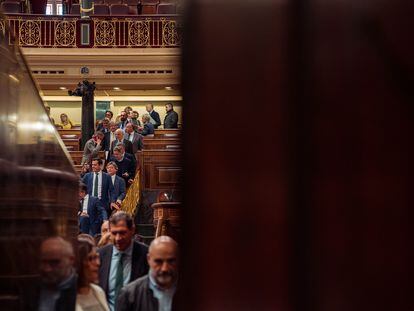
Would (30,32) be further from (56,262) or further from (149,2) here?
(56,262)

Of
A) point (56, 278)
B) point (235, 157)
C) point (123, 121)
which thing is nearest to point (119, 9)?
point (123, 121)

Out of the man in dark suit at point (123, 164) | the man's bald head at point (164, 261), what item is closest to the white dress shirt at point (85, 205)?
the man in dark suit at point (123, 164)

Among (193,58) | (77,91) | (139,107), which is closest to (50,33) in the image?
(77,91)

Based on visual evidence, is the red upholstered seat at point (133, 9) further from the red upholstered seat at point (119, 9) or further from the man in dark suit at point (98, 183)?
the man in dark suit at point (98, 183)

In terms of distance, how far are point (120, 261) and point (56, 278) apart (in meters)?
1.52

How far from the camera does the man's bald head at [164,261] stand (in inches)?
90.3

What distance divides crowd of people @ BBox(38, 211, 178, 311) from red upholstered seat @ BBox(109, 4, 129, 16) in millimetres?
13721

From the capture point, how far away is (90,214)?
842 cm

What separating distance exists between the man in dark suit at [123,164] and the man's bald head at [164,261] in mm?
8088

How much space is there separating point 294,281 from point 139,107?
17925 millimetres

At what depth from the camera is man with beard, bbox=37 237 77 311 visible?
1774 mm

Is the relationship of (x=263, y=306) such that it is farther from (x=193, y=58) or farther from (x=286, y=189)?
(x=193, y=58)

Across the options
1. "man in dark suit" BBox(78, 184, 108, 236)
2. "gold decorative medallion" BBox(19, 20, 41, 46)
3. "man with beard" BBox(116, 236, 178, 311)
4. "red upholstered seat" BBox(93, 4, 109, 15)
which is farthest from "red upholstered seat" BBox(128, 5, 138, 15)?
"man with beard" BBox(116, 236, 178, 311)

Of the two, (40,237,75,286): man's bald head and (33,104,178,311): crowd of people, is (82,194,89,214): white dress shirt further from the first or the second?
(40,237,75,286): man's bald head
